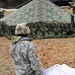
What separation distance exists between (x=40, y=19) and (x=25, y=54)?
9415mm

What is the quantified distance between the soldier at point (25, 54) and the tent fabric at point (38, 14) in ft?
30.0

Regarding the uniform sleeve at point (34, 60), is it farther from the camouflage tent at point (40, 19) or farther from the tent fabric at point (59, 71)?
the camouflage tent at point (40, 19)

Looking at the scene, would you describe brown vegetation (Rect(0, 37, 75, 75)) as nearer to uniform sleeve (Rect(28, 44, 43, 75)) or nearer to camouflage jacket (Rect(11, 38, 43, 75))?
camouflage jacket (Rect(11, 38, 43, 75))

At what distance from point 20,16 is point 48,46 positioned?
2.92 m

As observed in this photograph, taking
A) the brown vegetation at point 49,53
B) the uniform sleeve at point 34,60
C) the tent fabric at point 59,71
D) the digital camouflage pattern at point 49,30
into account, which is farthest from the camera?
the digital camouflage pattern at point 49,30

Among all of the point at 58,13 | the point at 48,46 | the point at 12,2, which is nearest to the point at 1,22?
the point at 58,13

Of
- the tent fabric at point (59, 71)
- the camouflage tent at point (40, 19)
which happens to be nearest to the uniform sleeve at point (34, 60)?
the tent fabric at point (59, 71)

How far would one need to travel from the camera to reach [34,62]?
16.1 ft

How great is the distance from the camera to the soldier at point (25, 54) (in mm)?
4934

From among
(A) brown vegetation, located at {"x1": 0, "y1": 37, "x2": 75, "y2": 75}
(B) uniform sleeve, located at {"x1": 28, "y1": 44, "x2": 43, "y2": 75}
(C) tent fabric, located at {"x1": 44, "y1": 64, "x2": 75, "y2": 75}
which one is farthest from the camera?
(A) brown vegetation, located at {"x1": 0, "y1": 37, "x2": 75, "y2": 75}

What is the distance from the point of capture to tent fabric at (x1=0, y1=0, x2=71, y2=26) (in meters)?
14.4

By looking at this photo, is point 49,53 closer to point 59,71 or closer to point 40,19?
point 40,19

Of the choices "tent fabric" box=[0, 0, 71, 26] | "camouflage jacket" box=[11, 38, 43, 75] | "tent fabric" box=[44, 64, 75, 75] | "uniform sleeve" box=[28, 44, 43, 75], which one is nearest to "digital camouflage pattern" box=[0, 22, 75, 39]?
"tent fabric" box=[0, 0, 71, 26]

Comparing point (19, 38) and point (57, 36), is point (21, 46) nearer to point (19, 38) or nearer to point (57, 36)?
point (19, 38)
